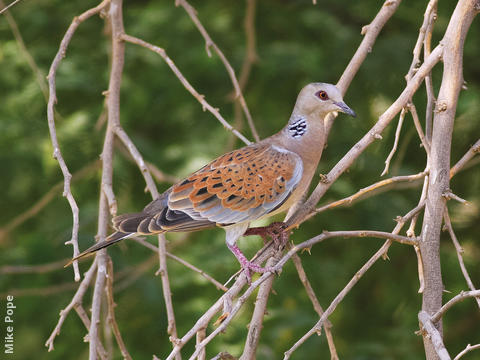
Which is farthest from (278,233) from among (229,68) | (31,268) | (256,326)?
(31,268)

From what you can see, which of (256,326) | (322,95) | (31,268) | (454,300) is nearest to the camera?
(454,300)

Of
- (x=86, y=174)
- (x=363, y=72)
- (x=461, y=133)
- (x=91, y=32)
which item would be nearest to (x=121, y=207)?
(x=86, y=174)

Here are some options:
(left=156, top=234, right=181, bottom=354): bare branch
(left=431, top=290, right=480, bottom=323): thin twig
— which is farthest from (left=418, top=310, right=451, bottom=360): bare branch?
(left=156, top=234, right=181, bottom=354): bare branch

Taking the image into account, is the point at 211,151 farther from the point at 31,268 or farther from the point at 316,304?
the point at 316,304

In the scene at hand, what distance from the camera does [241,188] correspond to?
306 centimetres

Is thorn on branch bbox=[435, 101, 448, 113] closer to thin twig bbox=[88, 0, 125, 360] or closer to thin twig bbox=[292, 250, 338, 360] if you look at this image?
thin twig bbox=[292, 250, 338, 360]

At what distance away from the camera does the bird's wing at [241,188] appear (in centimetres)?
298

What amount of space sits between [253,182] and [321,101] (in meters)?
0.45

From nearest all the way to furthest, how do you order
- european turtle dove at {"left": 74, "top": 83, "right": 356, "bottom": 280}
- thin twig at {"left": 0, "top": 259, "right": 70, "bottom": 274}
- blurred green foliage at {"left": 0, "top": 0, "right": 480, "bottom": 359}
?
european turtle dove at {"left": 74, "top": 83, "right": 356, "bottom": 280}, thin twig at {"left": 0, "top": 259, "right": 70, "bottom": 274}, blurred green foliage at {"left": 0, "top": 0, "right": 480, "bottom": 359}

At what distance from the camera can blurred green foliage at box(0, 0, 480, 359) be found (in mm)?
4309

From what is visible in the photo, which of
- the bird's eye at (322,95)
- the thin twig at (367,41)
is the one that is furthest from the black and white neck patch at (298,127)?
the thin twig at (367,41)

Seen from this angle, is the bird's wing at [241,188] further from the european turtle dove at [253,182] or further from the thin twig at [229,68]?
the thin twig at [229,68]

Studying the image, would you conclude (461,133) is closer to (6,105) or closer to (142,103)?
(142,103)

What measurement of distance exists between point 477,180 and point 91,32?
2836 millimetres
